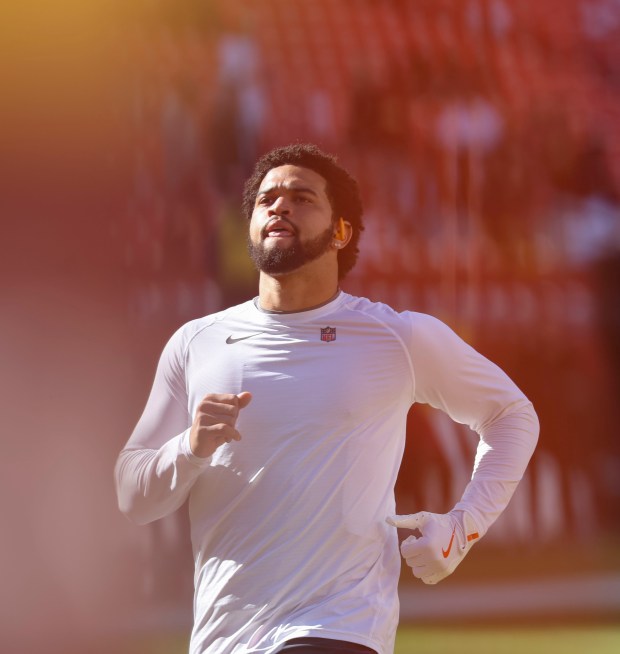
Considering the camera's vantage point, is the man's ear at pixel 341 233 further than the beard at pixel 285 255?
Yes

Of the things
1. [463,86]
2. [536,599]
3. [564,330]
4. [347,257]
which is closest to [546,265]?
[564,330]

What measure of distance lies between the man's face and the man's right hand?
445mm

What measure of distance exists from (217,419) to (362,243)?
12.6 feet

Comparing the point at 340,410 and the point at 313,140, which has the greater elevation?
the point at 313,140

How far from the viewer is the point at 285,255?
253cm

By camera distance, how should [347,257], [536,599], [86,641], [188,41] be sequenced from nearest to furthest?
[347,257], [86,641], [188,41], [536,599]

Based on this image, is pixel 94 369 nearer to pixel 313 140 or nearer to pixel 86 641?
pixel 86 641

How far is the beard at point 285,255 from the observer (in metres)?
2.54

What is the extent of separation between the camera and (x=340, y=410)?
242 centimetres

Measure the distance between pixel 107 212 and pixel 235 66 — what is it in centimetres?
99

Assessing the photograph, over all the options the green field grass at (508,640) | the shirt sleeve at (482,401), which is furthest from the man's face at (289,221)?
the green field grass at (508,640)

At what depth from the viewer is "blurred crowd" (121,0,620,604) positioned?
568 centimetres

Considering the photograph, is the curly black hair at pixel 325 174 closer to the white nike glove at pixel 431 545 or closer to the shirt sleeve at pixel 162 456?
the shirt sleeve at pixel 162 456

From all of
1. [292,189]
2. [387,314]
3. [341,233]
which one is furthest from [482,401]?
[292,189]
